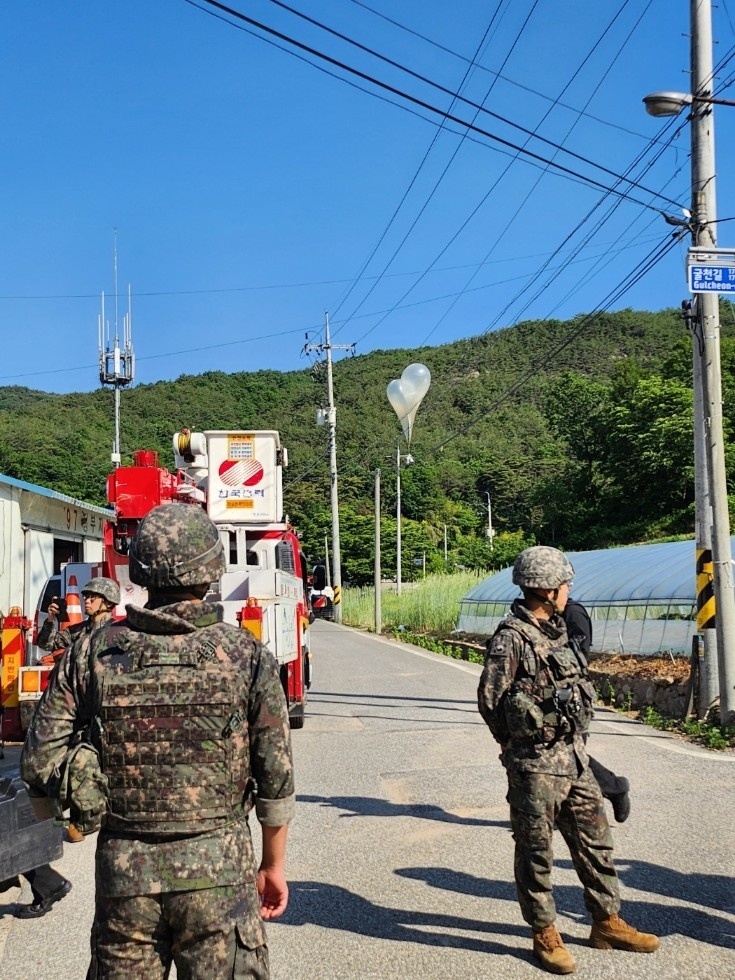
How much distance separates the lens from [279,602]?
10031 mm

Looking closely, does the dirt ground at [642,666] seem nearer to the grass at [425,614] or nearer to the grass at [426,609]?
the grass at [425,614]

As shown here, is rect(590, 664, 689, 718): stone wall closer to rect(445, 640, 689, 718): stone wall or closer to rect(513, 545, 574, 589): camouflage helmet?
rect(445, 640, 689, 718): stone wall


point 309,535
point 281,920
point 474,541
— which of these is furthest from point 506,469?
point 281,920

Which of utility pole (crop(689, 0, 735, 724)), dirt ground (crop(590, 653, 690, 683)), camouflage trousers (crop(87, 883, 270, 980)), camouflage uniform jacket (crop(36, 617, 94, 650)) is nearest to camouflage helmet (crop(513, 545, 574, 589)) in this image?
camouflage trousers (crop(87, 883, 270, 980))

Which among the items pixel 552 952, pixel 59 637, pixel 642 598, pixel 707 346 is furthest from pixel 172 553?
pixel 642 598

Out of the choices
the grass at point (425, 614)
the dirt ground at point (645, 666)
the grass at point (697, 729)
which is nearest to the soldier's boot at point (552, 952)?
the grass at point (697, 729)

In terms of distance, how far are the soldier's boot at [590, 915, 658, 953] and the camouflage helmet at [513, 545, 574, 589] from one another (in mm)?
1645

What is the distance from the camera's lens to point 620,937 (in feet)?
14.6

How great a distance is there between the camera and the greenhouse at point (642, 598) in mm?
15977

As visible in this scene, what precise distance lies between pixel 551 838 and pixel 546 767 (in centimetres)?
33

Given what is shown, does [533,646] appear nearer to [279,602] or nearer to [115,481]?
[279,602]

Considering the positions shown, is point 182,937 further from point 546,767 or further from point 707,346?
point 707,346

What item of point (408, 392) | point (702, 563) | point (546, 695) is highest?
point (408, 392)

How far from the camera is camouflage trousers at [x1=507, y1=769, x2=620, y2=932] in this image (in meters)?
4.36
